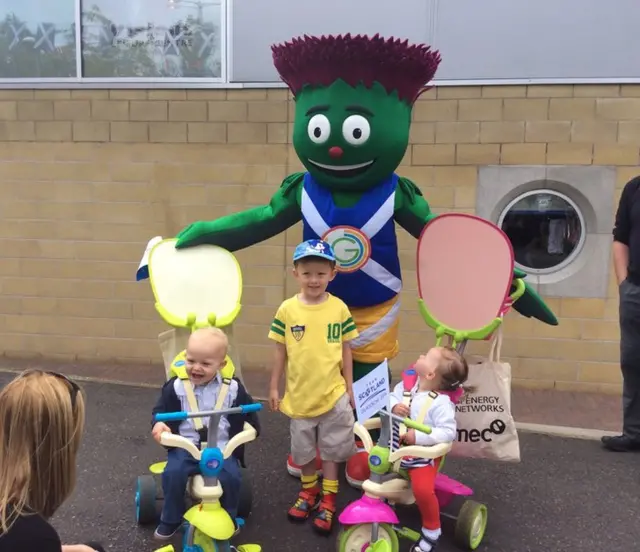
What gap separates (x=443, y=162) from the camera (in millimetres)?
5168

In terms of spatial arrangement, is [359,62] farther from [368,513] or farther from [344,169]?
[368,513]

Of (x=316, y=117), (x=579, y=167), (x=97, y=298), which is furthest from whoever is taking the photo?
(x=97, y=298)

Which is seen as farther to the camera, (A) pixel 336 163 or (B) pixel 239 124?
(B) pixel 239 124

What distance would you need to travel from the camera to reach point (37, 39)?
18.6 ft

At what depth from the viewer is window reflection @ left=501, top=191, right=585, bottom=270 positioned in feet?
17.1

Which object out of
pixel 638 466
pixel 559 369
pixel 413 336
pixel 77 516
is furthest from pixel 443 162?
pixel 77 516

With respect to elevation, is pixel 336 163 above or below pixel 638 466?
above

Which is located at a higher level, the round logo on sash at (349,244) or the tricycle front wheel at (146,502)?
the round logo on sash at (349,244)

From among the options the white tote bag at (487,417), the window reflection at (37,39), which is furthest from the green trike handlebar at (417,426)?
the window reflection at (37,39)

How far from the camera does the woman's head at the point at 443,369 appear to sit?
109 inches

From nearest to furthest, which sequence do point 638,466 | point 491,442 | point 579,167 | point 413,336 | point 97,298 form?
point 491,442 → point 638,466 → point 579,167 → point 413,336 → point 97,298

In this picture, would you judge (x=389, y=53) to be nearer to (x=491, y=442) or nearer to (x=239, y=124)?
(x=491, y=442)

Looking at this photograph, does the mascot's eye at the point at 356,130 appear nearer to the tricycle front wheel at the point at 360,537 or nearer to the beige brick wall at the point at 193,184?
the tricycle front wheel at the point at 360,537

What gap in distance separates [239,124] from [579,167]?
9.04ft
